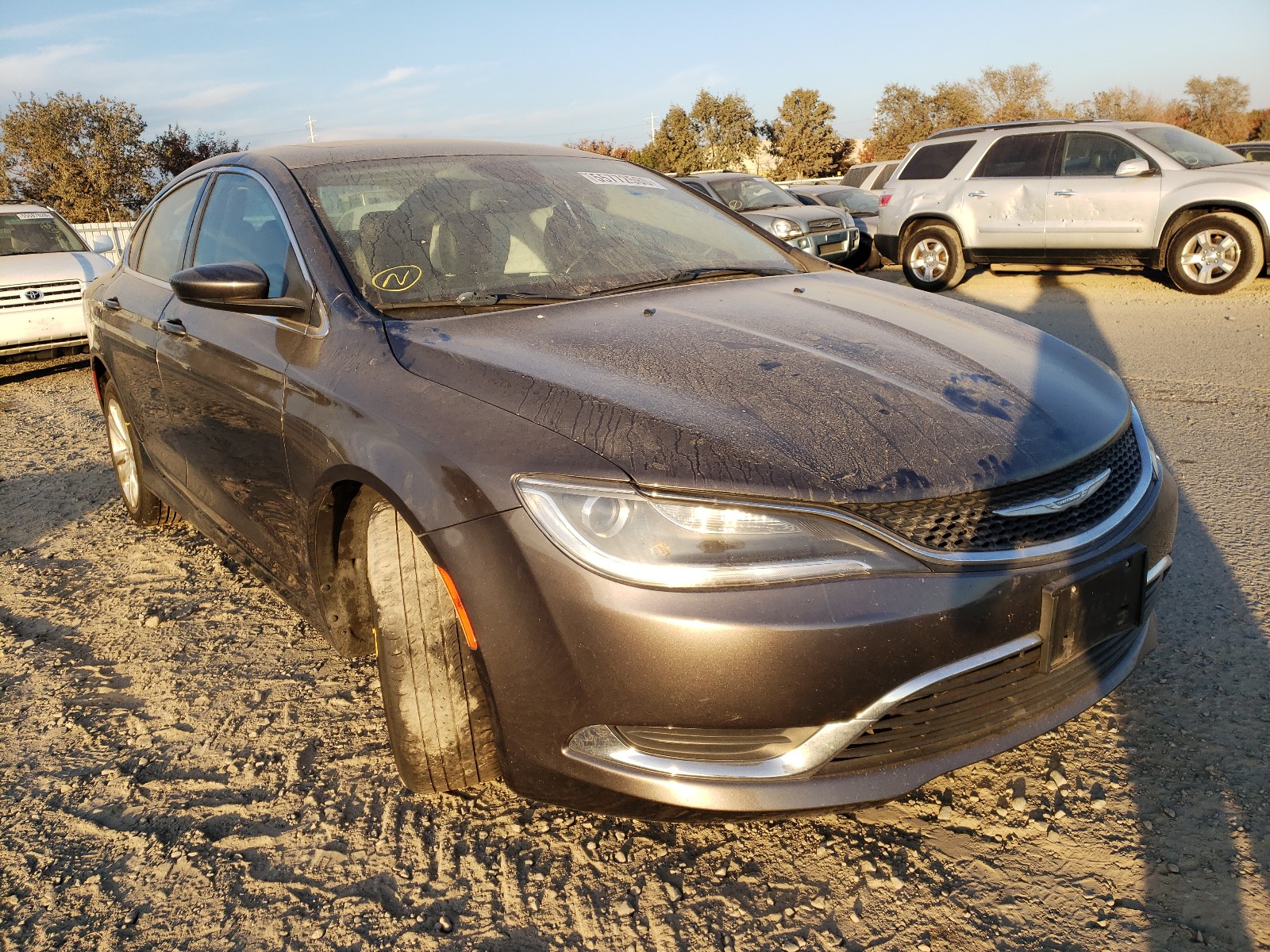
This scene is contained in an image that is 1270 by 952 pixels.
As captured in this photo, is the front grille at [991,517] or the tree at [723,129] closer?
the front grille at [991,517]

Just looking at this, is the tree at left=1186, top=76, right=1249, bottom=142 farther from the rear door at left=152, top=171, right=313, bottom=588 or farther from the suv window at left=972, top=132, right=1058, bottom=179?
the rear door at left=152, top=171, right=313, bottom=588

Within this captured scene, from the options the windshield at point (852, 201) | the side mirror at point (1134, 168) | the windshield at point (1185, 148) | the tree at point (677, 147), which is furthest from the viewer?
the tree at point (677, 147)

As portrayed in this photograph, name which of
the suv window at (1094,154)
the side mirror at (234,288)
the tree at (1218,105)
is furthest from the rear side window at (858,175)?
the tree at (1218,105)

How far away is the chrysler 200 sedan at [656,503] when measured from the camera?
180 centimetres

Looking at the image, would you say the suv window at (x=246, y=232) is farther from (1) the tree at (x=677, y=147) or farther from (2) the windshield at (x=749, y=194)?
(1) the tree at (x=677, y=147)

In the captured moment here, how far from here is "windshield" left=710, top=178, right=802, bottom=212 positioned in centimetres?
1372

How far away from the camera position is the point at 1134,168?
9734 millimetres

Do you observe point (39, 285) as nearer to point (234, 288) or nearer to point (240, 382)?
point (240, 382)

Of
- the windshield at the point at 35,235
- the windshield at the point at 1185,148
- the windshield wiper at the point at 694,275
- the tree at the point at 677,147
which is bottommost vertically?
the windshield wiper at the point at 694,275

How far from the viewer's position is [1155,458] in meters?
2.51

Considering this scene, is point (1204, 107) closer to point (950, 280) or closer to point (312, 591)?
point (950, 280)

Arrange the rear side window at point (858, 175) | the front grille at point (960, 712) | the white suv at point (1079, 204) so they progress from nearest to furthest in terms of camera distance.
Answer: the front grille at point (960, 712), the white suv at point (1079, 204), the rear side window at point (858, 175)

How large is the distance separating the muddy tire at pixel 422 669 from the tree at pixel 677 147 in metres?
39.6

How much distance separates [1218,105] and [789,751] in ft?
172
